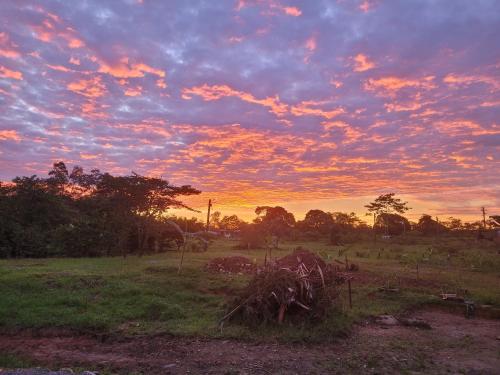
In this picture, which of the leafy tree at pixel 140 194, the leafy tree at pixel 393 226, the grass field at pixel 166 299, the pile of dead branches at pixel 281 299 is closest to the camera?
the grass field at pixel 166 299

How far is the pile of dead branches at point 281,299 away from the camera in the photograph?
8234mm

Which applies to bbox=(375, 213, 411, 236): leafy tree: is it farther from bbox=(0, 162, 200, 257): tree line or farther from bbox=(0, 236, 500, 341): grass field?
bbox=(0, 236, 500, 341): grass field

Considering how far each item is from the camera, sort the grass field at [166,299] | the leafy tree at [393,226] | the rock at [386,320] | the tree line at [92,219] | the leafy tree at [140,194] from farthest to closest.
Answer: the leafy tree at [393,226]
the leafy tree at [140,194]
the tree line at [92,219]
the rock at [386,320]
the grass field at [166,299]

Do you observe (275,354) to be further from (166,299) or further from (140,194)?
(140,194)

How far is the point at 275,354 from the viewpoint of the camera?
6793 millimetres

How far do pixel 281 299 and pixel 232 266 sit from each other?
630 centimetres

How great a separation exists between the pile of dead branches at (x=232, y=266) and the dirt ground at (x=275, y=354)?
639 cm

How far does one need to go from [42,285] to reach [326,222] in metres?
44.7

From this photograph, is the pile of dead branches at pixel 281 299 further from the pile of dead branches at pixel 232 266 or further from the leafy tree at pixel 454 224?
the leafy tree at pixel 454 224

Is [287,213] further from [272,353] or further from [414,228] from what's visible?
[272,353]

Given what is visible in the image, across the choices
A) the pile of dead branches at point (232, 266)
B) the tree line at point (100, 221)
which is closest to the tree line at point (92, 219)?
the tree line at point (100, 221)

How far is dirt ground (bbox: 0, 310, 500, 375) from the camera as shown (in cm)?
621

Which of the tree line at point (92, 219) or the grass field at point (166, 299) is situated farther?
the tree line at point (92, 219)

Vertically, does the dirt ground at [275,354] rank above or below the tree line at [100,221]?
below
